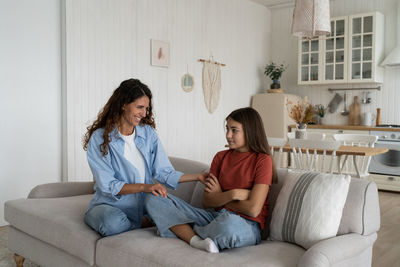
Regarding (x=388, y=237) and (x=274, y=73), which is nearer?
(x=388, y=237)

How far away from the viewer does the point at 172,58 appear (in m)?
5.15

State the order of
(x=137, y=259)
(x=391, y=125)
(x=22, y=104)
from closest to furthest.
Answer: (x=137, y=259), (x=22, y=104), (x=391, y=125)

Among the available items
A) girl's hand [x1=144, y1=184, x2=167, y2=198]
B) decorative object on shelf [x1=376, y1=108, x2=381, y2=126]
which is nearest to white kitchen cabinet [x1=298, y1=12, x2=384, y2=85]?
decorative object on shelf [x1=376, y1=108, x2=381, y2=126]

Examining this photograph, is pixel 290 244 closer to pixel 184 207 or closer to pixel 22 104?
pixel 184 207

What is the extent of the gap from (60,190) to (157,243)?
4.19 ft

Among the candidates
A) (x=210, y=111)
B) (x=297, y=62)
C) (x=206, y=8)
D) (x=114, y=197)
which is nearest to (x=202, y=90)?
(x=210, y=111)

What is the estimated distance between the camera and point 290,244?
1.90 m

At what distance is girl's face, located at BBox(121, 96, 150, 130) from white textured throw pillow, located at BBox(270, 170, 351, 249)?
88 cm

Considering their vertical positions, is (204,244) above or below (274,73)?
below

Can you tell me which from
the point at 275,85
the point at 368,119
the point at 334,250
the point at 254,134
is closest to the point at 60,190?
the point at 254,134

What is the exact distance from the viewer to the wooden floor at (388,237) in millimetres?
2812

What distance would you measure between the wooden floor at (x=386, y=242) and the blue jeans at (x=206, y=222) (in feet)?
3.99

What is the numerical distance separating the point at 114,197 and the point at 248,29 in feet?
15.8

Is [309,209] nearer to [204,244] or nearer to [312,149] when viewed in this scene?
[204,244]
